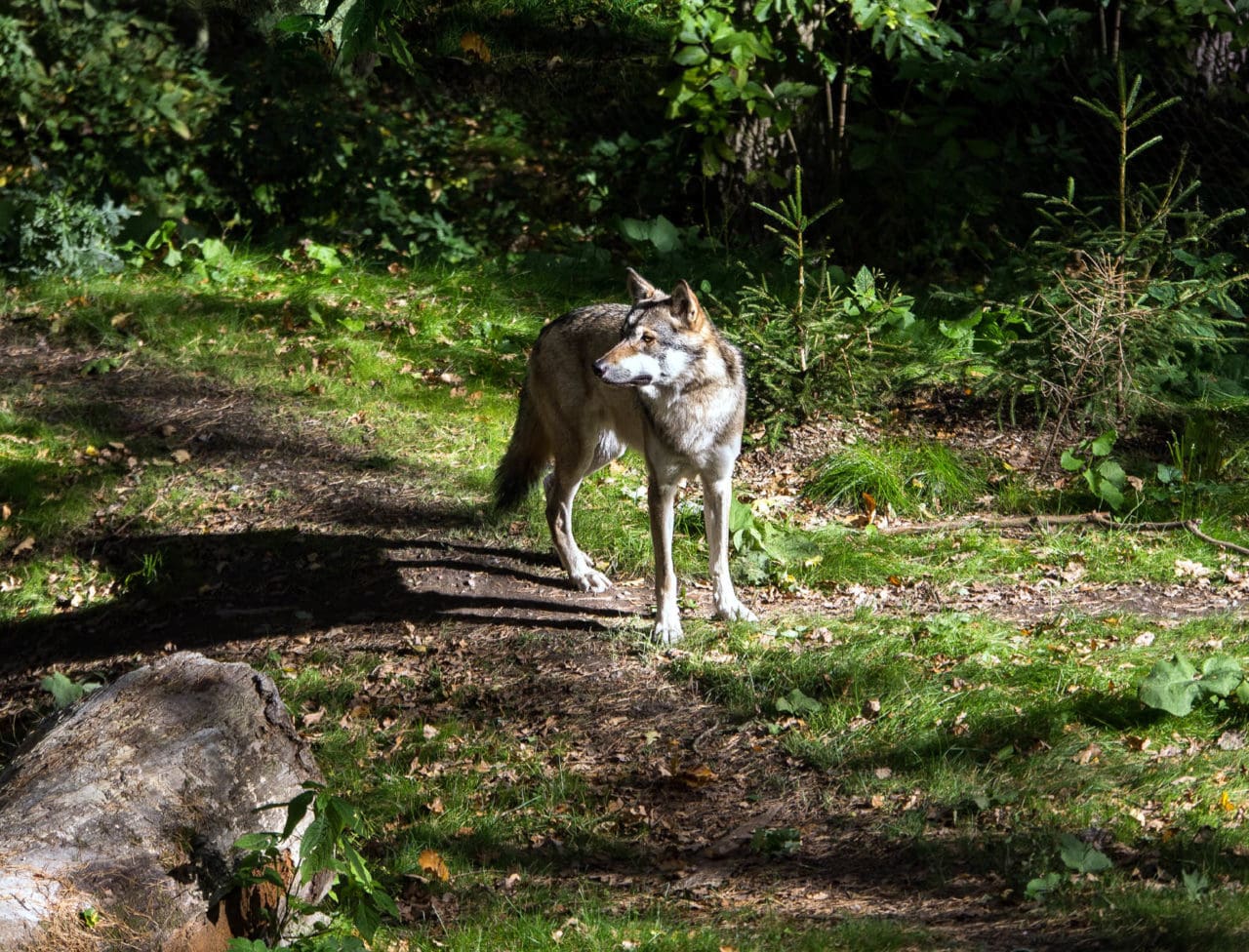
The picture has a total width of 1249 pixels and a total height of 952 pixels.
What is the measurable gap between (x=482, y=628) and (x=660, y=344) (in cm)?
173

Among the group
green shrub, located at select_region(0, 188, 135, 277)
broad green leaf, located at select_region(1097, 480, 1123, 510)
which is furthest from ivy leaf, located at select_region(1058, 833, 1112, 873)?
green shrub, located at select_region(0, 188, 135, 277)

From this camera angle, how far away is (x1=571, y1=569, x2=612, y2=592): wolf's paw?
6562 mm

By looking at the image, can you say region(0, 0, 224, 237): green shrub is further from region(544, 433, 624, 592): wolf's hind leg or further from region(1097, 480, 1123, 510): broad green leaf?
region(1097, 480, 1123, 510): broad green leaf

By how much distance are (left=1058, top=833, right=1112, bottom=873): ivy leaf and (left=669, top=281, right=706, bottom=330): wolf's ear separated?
2.66m

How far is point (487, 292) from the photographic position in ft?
31.8

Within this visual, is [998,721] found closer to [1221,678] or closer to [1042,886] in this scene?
[1221,678]

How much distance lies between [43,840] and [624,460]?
4.68 m

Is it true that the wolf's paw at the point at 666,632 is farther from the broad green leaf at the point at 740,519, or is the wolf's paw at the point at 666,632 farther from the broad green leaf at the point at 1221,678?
the broad green leaf at the point at 1221,678

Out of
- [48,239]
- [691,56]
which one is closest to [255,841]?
[691,56]

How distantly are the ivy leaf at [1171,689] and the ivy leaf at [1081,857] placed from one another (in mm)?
893

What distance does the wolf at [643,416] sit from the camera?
5.54m

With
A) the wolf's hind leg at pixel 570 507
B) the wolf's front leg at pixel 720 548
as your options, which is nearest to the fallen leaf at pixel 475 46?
the wolf's hind leg at pixel 570 507

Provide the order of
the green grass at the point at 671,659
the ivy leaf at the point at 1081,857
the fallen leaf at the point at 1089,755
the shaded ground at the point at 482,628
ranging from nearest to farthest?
the ivy leaf at the point at 1081,857 → the green grass at the point at 671,659 → the shaded ground at the point at 482,628 → the fallen leaf at the point at 1089,755

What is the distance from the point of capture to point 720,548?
19.7 feet
